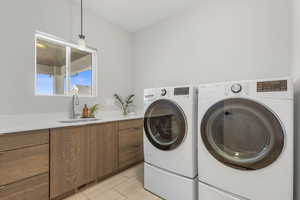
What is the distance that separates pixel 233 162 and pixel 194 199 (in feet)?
1.82

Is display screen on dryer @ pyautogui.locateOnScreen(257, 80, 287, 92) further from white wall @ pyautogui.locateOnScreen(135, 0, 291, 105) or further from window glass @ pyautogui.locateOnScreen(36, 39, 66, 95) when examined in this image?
window glass @ pyautogui.locateOnScreen(36, 39, 66, 95)

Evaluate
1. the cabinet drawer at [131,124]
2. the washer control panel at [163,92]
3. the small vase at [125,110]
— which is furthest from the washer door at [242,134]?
the small vase at [125,110]

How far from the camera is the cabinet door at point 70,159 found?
135 centimetres

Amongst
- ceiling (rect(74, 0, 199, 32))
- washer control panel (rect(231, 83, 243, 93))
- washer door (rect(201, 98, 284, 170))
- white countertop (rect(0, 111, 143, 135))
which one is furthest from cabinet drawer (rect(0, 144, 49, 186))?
ceiling (rect(74, 0, 199, 32))

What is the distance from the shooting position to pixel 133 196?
1501 millimetres

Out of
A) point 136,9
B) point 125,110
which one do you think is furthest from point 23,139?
point 136,9

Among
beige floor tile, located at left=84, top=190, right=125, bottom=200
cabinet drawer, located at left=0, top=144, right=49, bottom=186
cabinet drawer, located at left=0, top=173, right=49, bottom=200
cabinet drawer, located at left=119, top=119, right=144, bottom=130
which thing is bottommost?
beige floor tile, located at left=84, top=190, right=125, bottom=200

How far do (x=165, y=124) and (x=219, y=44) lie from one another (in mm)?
1363

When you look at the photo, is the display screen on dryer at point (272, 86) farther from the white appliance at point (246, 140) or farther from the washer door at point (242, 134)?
the washer door at point (242, 134)

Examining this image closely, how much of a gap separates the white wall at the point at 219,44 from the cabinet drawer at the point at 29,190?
202cm

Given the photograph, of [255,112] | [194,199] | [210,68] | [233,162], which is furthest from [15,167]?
[210,68]

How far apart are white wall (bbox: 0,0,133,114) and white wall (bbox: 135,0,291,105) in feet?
2.80

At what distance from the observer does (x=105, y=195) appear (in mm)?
1512

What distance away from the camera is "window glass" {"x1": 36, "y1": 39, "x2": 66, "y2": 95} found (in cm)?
181
